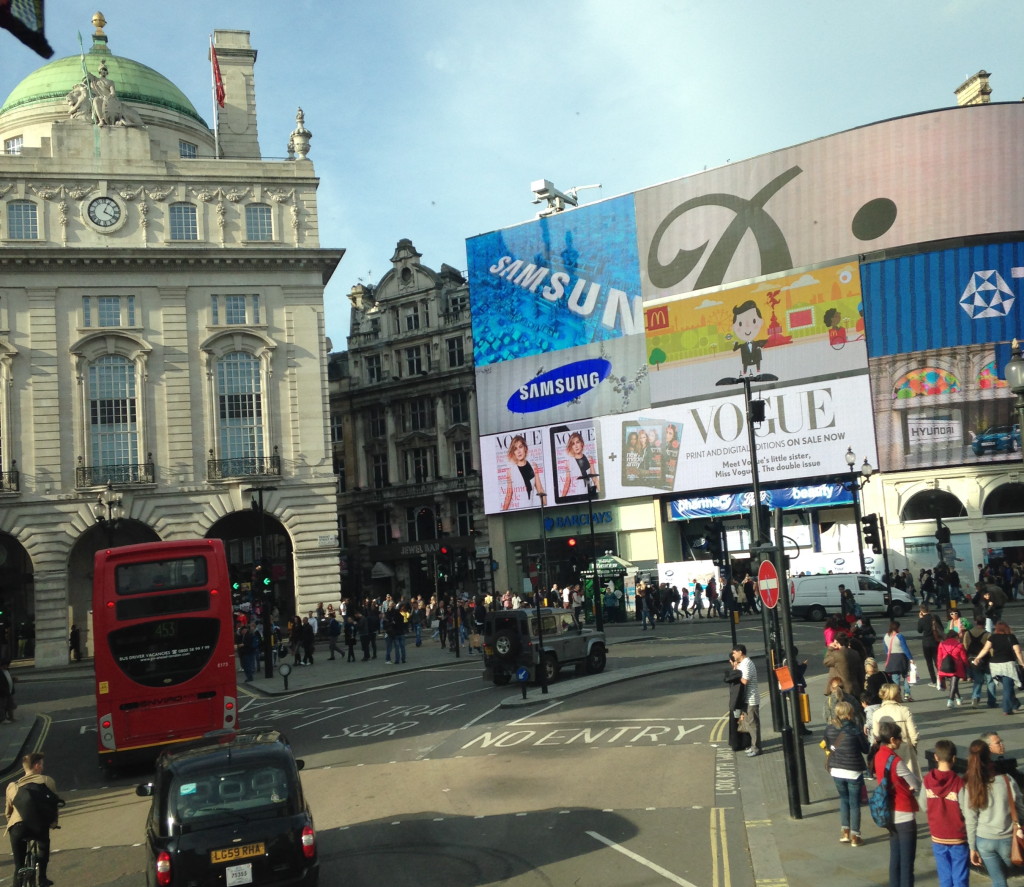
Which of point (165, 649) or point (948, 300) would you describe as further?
point (948, 300)

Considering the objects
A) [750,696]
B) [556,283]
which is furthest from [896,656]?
[556,283]

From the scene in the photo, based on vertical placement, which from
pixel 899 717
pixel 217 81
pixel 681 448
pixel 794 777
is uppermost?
pixel 217 81

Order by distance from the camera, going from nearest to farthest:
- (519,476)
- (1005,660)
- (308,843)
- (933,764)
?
(933,764) → (308,843) → (1005,660) → (519,476)

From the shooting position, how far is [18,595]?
51469mm

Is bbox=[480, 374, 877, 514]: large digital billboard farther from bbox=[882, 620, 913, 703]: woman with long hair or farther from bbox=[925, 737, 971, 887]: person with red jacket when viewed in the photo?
bbox=[925, 737, 971, 887]: person with red jacket

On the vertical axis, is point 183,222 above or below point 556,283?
above

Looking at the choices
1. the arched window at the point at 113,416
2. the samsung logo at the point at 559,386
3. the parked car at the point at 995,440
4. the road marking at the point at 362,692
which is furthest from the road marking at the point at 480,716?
the samsung logo at the point at 559,386

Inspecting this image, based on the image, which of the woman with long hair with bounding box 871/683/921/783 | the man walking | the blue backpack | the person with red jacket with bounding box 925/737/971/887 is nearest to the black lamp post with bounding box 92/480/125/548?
the man walking

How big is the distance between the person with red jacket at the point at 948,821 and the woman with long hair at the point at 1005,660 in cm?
1003

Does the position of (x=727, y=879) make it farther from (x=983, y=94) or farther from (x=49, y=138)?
(x=983, y=94)

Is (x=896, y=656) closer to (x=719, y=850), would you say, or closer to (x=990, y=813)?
(x=719, y=850)

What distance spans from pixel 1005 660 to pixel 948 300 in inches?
1536

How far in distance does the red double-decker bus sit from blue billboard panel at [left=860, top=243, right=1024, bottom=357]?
4291 centimetres

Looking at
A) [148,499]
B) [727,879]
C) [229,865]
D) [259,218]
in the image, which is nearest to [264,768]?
[229,865]
